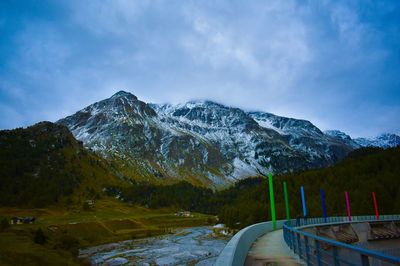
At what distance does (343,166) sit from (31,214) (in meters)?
137

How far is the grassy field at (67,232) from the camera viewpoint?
6106 centimetres

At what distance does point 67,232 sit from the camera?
112m

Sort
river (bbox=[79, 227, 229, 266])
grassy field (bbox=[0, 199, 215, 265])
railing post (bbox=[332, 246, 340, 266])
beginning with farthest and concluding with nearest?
river (bbox=[79, 227, 229, 266]) → grassy field (bbox=[0, 199, 215, 265]) → railing post (bbox=[332, 246, 340, 266])

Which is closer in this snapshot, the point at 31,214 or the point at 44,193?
the point at 31,214

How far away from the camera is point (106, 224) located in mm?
134375

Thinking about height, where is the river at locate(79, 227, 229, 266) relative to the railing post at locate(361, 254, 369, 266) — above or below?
below

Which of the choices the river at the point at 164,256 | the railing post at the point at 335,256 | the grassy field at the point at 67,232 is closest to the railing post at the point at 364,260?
the railing post at the point at 335,256

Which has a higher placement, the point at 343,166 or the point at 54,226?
the point at 343,166

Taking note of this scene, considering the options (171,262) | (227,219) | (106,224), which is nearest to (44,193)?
(106,224)

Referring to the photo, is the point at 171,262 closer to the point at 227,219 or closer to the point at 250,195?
the point at 227,219

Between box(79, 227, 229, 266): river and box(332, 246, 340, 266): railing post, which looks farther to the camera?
box(79, 227, 229, 266): river

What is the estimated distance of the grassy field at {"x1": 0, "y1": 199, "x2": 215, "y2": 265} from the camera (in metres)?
61.1

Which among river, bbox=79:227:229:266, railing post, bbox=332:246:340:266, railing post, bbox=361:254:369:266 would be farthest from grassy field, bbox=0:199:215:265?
railing post, bbox=361:254:369:266

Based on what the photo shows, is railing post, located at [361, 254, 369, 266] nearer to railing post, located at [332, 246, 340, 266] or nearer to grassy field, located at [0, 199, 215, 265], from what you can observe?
railing post, located at [332, 246, 340, 266]
